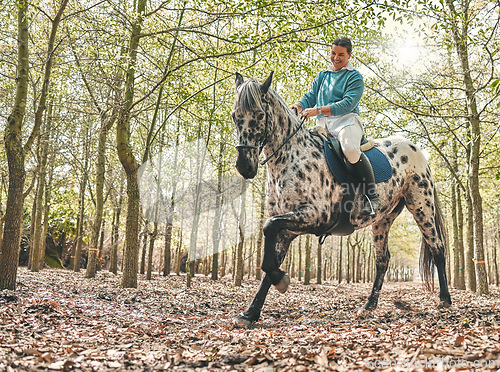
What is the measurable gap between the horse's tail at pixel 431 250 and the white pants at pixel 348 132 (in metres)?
2.65

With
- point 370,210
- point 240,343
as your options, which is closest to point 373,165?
point 370,210

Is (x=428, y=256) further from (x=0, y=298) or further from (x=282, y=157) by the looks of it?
(x=0, y=298)

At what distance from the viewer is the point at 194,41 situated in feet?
33.9

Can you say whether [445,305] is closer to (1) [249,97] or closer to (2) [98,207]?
(1) [249,97]

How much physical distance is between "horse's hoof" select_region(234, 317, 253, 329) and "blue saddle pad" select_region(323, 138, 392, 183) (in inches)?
90.5

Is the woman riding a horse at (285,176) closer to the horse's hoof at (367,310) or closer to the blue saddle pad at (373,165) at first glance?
the blue saddle pad at (373,165)

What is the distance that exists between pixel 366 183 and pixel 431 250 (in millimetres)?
2459

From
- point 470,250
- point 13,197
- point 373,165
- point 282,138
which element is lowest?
point 470,250

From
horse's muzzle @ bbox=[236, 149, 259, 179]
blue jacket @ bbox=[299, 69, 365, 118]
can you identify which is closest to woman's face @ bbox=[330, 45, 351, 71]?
blue jacket @ bbox=[299, 69, 365, 118]

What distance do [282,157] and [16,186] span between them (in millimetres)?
5634

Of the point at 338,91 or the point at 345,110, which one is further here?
the point at 338,91

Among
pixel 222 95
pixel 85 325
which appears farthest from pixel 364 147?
pixel 222 95

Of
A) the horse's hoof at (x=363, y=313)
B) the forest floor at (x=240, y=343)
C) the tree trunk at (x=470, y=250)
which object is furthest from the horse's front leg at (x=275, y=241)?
the tree trunk at (x=470, y=250)

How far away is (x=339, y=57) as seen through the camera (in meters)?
5.64
